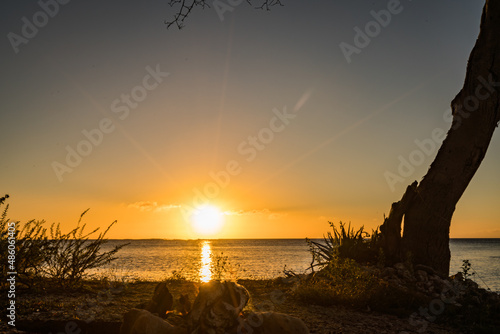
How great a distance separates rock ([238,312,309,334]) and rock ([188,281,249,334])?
→ 6.5 inches

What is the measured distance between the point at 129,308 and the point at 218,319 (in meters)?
2.68

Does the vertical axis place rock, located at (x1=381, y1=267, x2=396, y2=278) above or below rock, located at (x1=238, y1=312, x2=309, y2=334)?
above

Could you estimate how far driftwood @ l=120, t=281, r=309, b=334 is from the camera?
13.7 ft

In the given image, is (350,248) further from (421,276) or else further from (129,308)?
(129,308)

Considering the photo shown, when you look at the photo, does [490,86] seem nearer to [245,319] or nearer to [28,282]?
[245,319]

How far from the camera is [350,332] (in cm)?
546

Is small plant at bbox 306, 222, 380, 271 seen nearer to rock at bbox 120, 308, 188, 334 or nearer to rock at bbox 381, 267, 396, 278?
rock at bbox 381, 267, 396, 278

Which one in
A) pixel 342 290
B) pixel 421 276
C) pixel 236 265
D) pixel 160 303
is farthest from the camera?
pixel 236 265

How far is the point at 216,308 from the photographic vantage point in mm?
4223

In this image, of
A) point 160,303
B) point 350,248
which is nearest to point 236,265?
point 350,248

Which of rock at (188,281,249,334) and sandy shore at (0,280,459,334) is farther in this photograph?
sandy shore at (0,280,459,334)

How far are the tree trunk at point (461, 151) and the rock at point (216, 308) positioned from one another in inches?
263

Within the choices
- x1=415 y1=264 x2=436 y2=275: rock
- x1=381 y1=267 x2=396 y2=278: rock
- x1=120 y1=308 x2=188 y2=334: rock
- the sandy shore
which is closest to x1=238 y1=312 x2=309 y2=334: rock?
x1=120 y1=308 x2=188 y2=334: rock

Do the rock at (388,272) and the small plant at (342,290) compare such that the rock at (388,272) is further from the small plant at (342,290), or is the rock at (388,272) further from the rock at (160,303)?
the rock at (160,303)
